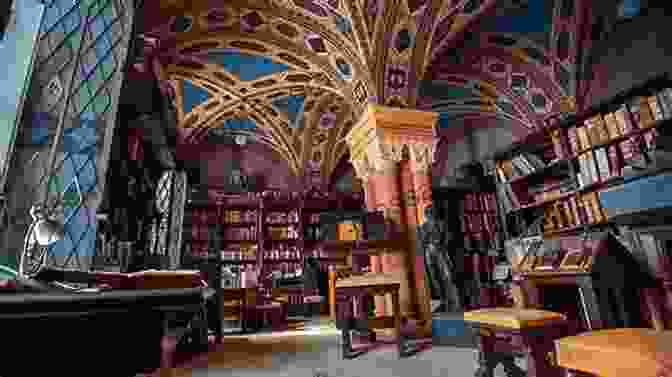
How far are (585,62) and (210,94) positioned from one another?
770cm

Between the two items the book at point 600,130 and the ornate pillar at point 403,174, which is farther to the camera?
the ornate pillar at point 403,174

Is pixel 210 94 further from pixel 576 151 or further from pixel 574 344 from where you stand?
pixel 574 344

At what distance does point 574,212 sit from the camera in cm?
404

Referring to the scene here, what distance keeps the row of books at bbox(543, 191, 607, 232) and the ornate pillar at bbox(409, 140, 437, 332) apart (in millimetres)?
1608

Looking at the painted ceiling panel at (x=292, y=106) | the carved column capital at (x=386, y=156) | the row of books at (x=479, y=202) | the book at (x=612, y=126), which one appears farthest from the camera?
the painted ceiling panel at (x=292, y=106)

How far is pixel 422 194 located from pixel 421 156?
527 mm

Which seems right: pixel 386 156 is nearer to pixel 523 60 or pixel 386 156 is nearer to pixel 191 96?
pixel 523 60

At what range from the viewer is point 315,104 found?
843 cm

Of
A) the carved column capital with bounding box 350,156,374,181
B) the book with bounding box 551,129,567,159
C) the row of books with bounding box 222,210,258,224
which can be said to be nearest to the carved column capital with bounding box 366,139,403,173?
the carved column capital with bounding box 350,156,374,181

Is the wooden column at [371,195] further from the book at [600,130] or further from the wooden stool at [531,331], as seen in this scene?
the wooden stool at [531,331]

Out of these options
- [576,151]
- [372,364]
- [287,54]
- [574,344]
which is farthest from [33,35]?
[576,151]

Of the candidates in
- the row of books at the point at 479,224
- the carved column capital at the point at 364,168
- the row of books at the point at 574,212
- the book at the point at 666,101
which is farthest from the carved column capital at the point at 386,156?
the row of books at the point at 479,224

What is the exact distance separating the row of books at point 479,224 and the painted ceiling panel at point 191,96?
642 cm

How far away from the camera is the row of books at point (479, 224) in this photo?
686cm
